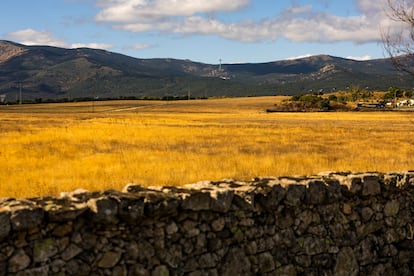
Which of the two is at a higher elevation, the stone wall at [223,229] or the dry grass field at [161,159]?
the stone wall at [223,229]

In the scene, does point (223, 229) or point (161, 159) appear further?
point (161, 159)

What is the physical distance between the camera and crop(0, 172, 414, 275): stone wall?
7.00 meters

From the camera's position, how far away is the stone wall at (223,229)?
7.00m

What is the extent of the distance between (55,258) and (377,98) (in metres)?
165

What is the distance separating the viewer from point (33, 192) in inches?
583

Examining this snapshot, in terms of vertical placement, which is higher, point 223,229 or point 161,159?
point 223,229

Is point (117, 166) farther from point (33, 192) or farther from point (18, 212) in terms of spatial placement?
point (18, 212)

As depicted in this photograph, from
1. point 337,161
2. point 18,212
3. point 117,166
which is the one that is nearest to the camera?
point 18,212

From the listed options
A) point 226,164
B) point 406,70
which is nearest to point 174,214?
point 406,70

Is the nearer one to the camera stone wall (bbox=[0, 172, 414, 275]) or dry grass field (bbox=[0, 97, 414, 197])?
stone wall (bbox=[0, 172, 414, 275])

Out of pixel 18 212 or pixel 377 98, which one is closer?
pixel 18 212

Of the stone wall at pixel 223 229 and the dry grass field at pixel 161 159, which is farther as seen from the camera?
the dry grass field at pixel 161 159

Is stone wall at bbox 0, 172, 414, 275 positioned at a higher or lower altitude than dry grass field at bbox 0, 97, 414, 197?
higher

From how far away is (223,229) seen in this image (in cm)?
855
